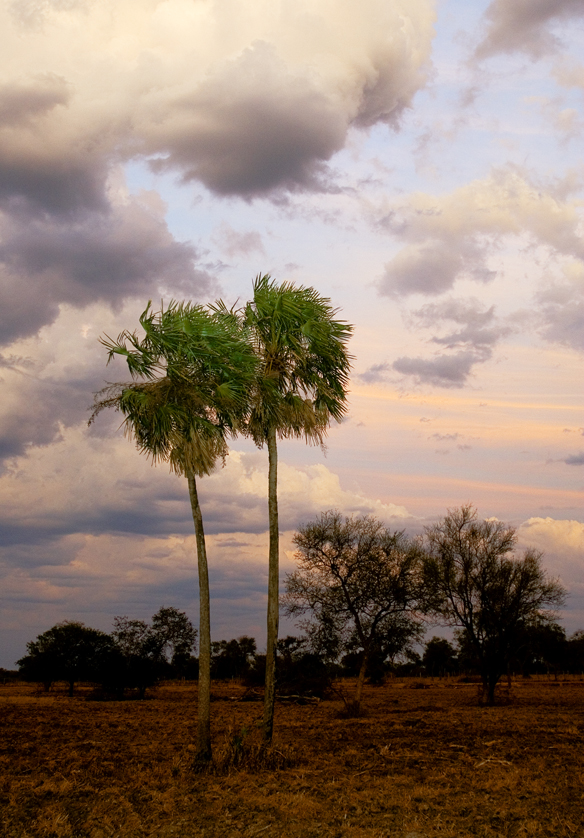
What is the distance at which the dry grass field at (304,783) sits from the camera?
35.9 feet

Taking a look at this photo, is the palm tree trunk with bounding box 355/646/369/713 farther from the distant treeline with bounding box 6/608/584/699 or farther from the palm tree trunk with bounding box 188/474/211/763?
the palm tree trunk with bounding box 188/474/211/763

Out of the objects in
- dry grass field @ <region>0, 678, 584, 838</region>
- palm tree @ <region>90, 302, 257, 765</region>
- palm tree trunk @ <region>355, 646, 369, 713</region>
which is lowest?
dry grass field @ <region>0, 678, 584, 838</region>

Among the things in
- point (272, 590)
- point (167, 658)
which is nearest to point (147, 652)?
point (167, 658)

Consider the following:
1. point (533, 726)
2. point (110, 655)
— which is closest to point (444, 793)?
point (533, 726)

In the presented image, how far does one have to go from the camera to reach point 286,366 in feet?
59.8

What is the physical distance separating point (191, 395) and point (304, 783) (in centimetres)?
820

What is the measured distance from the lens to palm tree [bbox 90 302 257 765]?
1612cm

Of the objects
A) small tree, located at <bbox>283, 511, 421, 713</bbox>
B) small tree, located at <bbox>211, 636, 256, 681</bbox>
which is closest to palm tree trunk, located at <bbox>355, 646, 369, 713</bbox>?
small tree, located at <bbox>283, 511, 421, 713</bbox>

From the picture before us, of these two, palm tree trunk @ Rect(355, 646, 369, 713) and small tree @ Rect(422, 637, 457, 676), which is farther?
small tree @ Rect(422, 637, 457, 676)

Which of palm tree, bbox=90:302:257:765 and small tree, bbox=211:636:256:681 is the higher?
palm tree, bbox=90:302:257:765

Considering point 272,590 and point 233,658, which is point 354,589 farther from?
point 233,658

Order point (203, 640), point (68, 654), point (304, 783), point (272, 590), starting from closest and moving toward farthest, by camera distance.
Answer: point (304, 783)
point (203, 640)
point (272, 590)
point (68, 654)

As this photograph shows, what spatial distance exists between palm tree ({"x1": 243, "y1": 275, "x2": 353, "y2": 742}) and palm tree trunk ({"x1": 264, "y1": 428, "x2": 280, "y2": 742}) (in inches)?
0.9

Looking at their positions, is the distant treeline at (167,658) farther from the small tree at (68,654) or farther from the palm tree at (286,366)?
the palm tree at (286,366)
